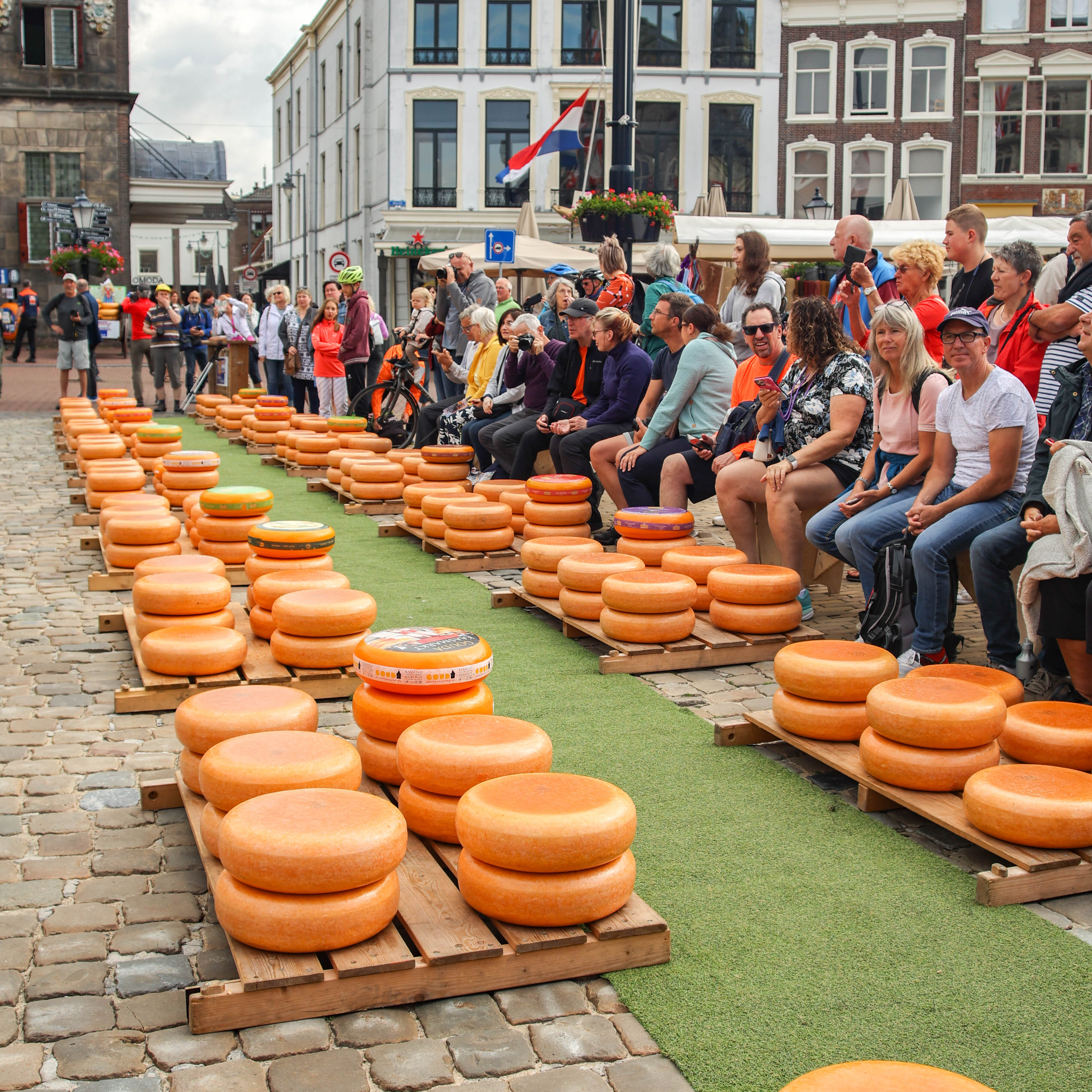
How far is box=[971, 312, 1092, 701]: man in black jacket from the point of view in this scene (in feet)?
16.3

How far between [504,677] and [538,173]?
33265 millimetres

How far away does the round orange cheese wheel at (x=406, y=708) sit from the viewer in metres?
Answer: 3.98

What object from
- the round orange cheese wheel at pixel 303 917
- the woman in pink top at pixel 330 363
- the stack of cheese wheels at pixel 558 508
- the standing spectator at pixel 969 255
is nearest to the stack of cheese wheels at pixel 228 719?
the round orange cheese wheel at pixel 303 917

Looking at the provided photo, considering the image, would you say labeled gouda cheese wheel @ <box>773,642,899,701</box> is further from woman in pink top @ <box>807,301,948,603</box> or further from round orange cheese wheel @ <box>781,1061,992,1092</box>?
round orange cheese wheel @ <box>781,1061,992,1092</box>

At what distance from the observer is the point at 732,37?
35906 mm

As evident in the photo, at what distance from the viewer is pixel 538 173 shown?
36469 millimetres

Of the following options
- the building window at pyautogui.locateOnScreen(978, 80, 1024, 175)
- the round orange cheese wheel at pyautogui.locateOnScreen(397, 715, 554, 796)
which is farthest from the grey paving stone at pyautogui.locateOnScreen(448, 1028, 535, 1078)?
the building window at pyautogui.locateOnScreen(978, 80, 1024, 175)

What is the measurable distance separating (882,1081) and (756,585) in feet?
13.5

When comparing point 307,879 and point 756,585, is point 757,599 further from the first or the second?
point 307,879

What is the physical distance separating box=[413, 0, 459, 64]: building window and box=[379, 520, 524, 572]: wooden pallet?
106ft

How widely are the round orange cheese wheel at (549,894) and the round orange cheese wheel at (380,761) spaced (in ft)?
3.04

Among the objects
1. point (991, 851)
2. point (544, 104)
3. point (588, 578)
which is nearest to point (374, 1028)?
point (991, 851)

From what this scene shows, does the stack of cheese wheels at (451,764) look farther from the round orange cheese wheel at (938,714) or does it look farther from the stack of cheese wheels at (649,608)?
the stack of cheese wheels at (649,608)

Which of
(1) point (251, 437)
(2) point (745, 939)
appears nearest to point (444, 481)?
(1) point (251, 437)
